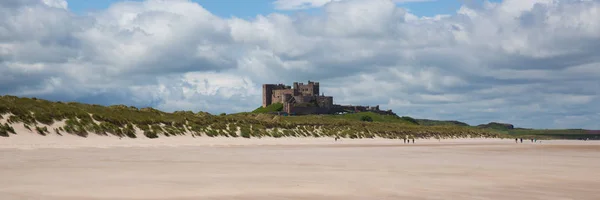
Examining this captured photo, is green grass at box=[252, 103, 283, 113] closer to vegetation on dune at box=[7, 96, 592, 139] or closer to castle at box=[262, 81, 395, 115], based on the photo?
castle at box=[262, 81, 395, 115]

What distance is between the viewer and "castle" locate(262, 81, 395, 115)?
531 ft

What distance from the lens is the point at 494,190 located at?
12680 millimetres

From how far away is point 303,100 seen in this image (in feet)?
567

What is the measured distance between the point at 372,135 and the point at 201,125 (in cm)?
3203

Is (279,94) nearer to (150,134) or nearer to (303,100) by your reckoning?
(303,100)

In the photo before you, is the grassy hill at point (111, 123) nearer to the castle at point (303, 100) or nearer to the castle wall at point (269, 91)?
the castle at point (303, 100)

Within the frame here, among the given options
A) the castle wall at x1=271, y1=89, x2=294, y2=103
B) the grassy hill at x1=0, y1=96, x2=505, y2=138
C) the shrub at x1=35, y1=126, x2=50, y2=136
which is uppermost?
the castle wall at x1=271, y1=89, x2=294, y2=103

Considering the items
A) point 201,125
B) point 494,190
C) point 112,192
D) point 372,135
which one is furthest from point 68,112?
point 372,135

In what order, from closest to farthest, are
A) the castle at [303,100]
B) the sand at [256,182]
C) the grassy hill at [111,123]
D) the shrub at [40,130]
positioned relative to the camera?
the sand at [256,182] → the shrub at [40,130] → the grassy hill at [111,123] → the castle at [303,100]

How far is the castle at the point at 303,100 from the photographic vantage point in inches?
6373

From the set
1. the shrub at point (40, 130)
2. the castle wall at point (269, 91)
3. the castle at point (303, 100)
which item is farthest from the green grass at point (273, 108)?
the shrub at point (40, 130)

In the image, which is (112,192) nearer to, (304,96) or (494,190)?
(494,190)

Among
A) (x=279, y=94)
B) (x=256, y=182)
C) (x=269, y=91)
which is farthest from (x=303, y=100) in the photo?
(x=256, y=182)

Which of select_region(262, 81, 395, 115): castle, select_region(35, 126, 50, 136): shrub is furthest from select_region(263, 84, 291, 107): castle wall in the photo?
select_region(35, 126, 50, 136): shrub
